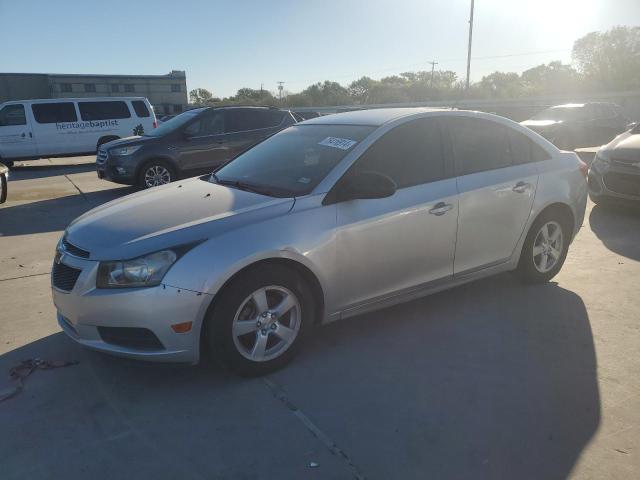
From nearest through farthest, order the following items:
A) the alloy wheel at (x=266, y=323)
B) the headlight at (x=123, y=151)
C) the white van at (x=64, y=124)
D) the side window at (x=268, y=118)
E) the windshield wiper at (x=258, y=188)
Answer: the alloy wheel at (x=266, y=323)
the windshield wiper at (x=258, y=188)
the headlight at (x=123, y=151)
the side window at (x=268, y=118)
the white van at (x=64, y=124)

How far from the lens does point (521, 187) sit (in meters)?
4.39

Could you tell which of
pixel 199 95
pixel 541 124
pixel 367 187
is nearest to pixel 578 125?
pixel 541 124

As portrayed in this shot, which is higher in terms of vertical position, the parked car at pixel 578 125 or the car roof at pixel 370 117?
the car roof at pixel 370 117

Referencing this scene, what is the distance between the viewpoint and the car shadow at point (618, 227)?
602 cm

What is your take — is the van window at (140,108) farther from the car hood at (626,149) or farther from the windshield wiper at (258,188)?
the windshield wiper at (258,188)

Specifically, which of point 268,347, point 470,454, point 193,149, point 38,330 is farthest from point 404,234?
point 193,149

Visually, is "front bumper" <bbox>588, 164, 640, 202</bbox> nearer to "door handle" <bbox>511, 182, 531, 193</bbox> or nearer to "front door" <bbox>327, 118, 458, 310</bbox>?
"door handle" <bbox>511, 182, 531, 193</bbox>

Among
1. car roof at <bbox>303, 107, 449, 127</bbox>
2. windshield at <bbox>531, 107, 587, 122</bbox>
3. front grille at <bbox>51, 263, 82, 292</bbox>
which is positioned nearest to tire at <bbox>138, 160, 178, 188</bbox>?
car roof at <bbox>303, 107, 449, 127</bbox>

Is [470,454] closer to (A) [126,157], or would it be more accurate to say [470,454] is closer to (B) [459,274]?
(B) [459,274]

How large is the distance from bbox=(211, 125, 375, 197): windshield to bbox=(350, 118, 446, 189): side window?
153 mm

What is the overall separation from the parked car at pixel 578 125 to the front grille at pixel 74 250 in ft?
51.0

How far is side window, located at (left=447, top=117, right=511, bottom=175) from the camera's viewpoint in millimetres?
4164

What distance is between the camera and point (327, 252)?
11.1 feet

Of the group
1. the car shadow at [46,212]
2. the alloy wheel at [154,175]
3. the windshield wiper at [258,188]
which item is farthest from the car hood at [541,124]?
the windshield wiper at [258,188]
